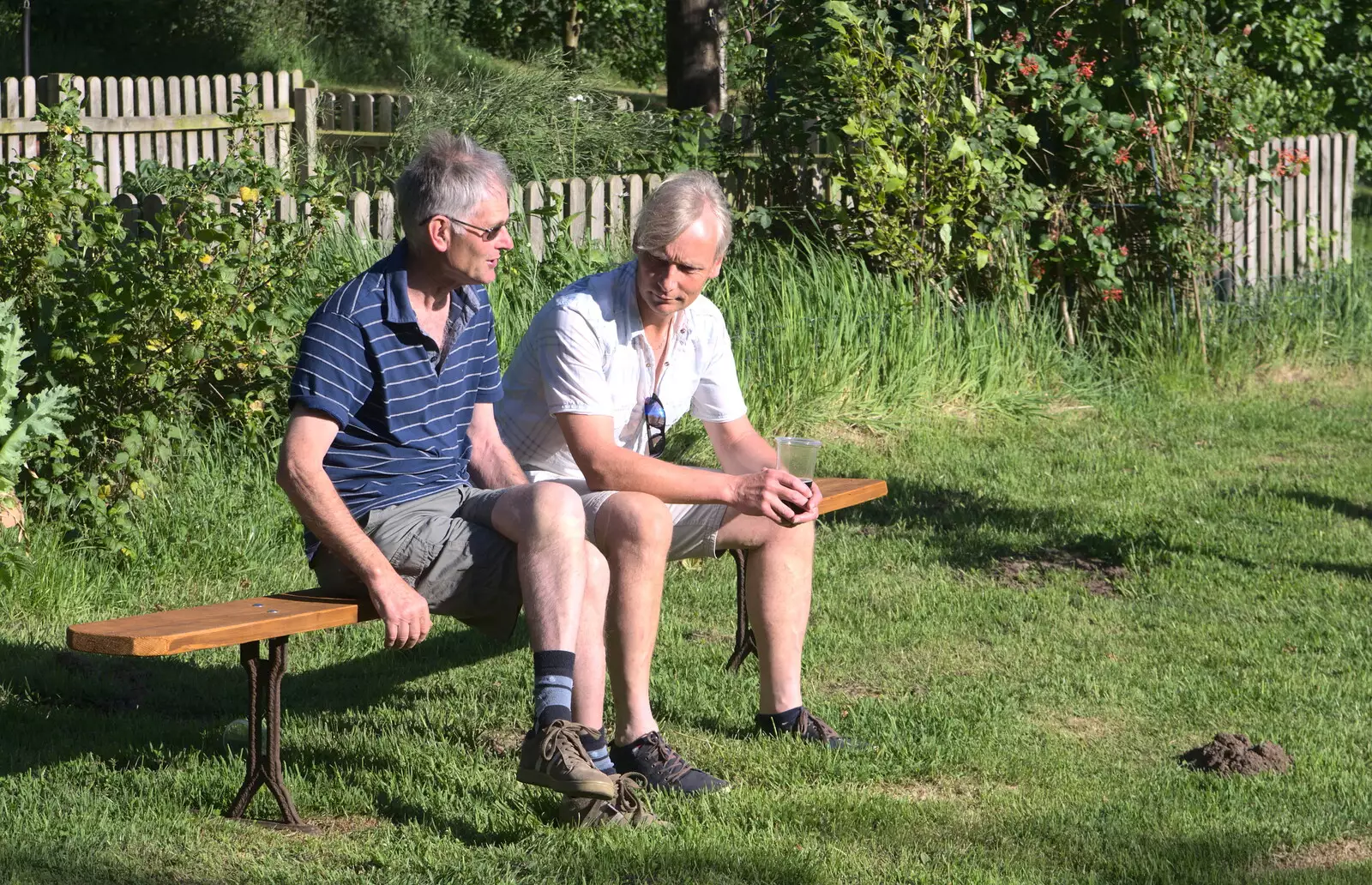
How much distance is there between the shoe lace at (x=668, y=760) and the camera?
11.9 ft

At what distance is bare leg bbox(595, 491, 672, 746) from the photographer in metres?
3.61

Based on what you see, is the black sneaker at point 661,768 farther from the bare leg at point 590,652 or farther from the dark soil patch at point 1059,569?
the dark soil patch at point 1059,569

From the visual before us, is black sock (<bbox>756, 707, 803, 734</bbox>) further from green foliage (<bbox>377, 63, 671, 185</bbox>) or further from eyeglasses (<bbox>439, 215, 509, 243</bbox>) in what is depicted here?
green foliage (<bbox>377, 63, 671, 185</bbox>)

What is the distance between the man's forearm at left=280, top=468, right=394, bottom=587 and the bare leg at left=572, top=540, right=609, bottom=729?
1.48 ft

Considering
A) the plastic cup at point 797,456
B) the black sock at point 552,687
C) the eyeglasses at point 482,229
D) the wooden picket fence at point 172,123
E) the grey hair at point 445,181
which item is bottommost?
the black sock at point 552,687

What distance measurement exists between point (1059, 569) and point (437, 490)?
9.12 feet

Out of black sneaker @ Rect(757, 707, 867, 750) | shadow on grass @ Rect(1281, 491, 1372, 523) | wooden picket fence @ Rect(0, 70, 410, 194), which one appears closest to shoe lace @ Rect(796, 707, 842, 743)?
black sneaker @ Rect(757, 707, 867, 750)

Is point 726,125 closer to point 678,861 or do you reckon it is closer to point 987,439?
point 987,439

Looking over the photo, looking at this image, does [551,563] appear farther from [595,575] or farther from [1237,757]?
[1237,757]

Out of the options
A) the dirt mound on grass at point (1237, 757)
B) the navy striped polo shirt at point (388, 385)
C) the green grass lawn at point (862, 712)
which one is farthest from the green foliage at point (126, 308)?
the dirt mound on grass at point (1237, 757)

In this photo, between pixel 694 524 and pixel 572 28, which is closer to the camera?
pixel 694 524

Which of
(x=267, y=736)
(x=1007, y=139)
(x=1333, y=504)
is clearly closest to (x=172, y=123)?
(x=1007, y=139)

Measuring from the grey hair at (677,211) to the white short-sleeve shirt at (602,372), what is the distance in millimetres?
214

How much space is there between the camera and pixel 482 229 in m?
3.55
